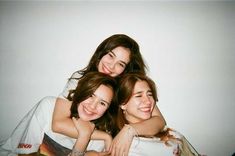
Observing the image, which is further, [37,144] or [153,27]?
[153,27]

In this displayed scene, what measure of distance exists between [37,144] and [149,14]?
1.45m

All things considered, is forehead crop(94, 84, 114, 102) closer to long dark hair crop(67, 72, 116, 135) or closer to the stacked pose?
long dark hair crop(67, 72, 116, 135)

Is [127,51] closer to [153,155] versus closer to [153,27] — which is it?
[153,27]

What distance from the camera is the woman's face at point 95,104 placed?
1413 mm

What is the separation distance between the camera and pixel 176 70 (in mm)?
1857

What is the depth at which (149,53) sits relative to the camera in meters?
1.86

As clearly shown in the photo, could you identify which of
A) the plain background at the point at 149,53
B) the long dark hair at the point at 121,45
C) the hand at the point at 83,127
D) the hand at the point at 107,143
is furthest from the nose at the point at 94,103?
the plain background at the point at 149,53

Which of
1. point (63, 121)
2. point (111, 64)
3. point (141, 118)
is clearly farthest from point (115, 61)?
point (63, 121)

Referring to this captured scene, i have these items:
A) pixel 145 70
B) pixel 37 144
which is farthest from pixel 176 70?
pixel 37 144

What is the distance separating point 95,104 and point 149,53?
2.49 feet

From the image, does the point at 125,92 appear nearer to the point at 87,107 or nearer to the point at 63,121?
the point at 87,107

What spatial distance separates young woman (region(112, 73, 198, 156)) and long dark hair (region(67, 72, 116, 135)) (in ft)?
0.26

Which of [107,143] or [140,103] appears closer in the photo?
[107,143]

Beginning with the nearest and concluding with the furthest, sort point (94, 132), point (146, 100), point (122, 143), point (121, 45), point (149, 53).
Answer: point (122, 143) < point (94, 132) < point (146, 100) < point (121, 45) < point (149, 53)
